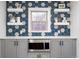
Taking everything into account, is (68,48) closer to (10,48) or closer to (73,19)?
(73,19)

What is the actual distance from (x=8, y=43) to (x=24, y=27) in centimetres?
96

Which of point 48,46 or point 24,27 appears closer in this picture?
point 48,46

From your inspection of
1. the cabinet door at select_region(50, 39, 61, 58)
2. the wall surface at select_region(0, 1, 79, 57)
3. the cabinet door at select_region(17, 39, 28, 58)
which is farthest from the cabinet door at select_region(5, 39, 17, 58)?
the cabinet door at select_region(50, 39, 61, 58)

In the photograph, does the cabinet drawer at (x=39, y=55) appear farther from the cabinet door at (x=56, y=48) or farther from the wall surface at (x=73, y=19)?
the wall surface at (x=73, y=19)

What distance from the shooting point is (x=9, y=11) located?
5641mm

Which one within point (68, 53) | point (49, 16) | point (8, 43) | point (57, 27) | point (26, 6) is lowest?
point (68, 53)

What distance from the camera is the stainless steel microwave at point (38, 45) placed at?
16.4 feet

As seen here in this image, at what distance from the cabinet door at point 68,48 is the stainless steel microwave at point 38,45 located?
48cm

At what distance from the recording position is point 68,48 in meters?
4.99

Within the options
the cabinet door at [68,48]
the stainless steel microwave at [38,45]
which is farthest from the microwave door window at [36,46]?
the cabinet door at [68,48]

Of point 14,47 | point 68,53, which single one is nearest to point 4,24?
point 14,47

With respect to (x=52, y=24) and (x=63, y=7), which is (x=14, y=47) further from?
(x=63, y=7)

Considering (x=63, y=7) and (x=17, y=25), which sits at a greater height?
(x=63, y=7)

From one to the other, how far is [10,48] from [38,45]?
848 millimetres
